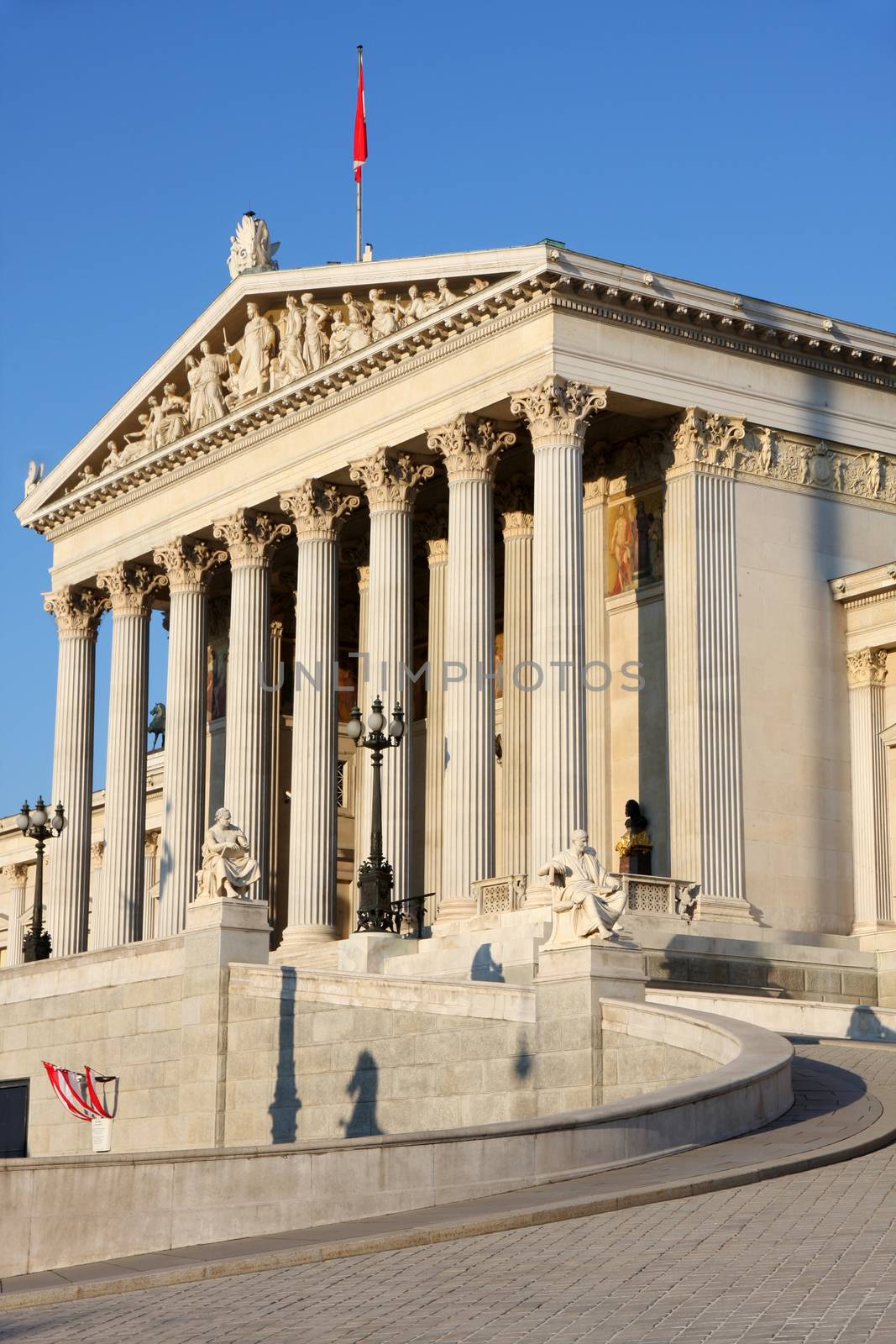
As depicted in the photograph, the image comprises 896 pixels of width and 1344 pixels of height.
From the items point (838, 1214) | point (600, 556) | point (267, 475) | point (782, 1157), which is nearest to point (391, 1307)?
point (838, 1214)

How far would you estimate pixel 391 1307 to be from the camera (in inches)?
625

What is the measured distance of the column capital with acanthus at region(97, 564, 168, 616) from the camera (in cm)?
6119

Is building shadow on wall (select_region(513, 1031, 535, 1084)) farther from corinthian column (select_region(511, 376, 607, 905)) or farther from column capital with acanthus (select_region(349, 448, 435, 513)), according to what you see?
column capital with acanthus (select_region(349, 448, 435, 513))

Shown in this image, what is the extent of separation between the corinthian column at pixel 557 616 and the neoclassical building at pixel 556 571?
0.20 ft

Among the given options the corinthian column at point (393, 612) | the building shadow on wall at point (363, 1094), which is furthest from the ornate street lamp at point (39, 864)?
the building shadow on wall at point (363, 1094)

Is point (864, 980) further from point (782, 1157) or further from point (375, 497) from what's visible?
point (782, 1157)

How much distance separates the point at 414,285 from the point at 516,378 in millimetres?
4638

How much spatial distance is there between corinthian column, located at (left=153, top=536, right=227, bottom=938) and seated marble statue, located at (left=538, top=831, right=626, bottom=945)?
91.4 ft

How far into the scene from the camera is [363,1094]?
113 ft

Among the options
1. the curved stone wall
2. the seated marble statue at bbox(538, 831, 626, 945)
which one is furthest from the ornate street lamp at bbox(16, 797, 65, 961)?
the curved stone wall

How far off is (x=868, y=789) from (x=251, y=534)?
17.3m

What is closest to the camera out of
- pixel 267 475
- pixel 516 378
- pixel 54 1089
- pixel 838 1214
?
pixel 838 1214

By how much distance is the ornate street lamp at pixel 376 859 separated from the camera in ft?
128

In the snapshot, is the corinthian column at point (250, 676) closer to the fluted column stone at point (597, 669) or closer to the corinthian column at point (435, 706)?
the corinthian column at point (435, 706)
